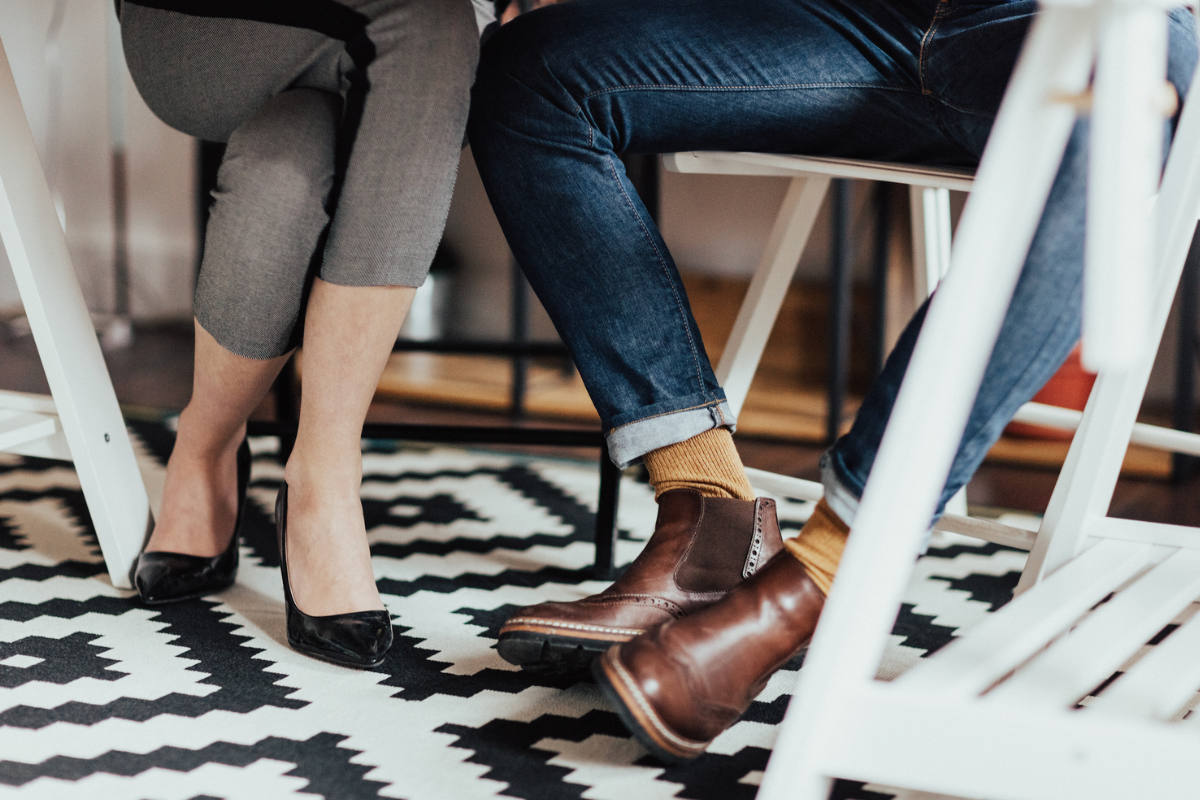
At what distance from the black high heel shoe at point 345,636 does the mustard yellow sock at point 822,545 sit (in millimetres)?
343

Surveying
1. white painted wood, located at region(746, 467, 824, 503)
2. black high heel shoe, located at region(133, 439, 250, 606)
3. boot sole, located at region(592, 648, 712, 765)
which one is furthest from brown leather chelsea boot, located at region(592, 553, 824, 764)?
black high heel shoe, located at region(133, 439, 250, 606)

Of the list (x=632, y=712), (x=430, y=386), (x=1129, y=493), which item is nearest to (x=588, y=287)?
(x=632, y=712)

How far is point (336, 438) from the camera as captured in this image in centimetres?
83

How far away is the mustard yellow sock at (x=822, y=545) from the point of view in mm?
600

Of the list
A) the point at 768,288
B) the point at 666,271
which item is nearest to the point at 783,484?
the point at 768,288

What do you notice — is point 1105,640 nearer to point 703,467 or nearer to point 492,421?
point 703,467

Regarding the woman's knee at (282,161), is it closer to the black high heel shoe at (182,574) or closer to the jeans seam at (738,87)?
the jeans seam at (738,87)

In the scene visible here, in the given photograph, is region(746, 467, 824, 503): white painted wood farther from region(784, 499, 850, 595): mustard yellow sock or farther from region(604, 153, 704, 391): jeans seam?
region(784, 499, 850, 595): mustard yellow sock

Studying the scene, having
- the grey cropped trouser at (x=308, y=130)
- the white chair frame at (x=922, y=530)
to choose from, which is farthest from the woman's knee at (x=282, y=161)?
the white chair frame at (x=922, y=530)

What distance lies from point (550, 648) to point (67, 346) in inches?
21.1

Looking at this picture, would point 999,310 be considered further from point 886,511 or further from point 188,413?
point 188,413

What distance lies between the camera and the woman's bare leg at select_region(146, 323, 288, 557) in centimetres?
92

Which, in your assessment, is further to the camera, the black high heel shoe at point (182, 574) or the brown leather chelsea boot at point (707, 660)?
the black high heel shoe at point (182, 574)

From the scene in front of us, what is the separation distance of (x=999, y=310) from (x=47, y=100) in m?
2.99
